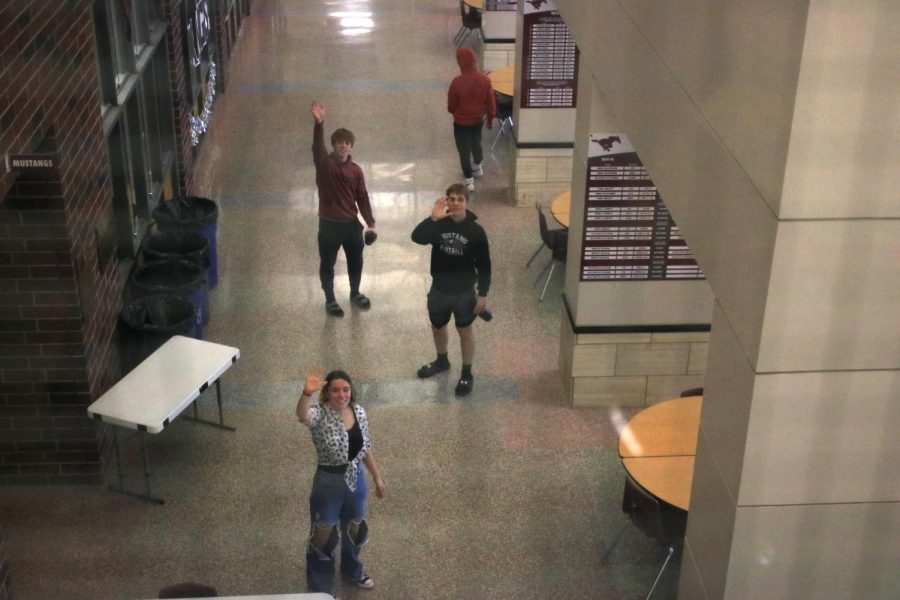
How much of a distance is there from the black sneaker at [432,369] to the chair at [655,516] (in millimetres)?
2816

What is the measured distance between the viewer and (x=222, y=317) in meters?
10.1

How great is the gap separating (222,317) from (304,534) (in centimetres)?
331

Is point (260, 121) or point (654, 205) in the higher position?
point (654, 205)

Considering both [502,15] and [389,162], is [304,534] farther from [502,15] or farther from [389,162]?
[502,15]

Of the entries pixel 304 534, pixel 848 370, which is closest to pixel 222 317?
pixel 304 534

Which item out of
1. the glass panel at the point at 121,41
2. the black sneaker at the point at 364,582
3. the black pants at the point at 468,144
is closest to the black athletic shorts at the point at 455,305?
the black sneaker at the point at 364,582

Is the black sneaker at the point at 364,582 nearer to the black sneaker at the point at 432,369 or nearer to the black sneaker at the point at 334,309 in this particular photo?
the black sneaker at the point at 432,369

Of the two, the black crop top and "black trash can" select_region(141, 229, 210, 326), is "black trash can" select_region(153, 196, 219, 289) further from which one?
the black crop top

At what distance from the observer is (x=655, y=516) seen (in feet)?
21.3

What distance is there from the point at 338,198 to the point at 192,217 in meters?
1.74

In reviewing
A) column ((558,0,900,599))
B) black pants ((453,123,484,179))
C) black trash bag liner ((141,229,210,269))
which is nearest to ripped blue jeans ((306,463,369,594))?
column ((558,0,900,599))

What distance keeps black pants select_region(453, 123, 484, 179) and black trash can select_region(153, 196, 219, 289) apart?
3505 millimetres

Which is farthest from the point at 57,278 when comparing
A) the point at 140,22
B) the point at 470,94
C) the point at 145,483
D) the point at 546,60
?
the point at 546,60

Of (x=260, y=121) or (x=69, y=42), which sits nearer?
(x=69, y=42)
